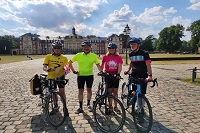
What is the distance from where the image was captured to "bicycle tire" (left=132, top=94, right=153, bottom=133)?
4.20 metres

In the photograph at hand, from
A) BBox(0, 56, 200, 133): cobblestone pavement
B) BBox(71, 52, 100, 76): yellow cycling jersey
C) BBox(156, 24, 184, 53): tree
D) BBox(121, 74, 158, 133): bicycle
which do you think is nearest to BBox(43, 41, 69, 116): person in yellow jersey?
BBox(71, 52, 100, 76): yellow cycling jersey

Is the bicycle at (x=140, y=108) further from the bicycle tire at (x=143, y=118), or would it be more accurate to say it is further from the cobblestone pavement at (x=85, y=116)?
the cobblestone pavement at (x=85, y=116)

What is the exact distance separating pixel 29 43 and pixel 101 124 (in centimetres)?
14030

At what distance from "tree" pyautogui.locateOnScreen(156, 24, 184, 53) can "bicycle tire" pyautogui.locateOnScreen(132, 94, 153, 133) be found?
3381 inches

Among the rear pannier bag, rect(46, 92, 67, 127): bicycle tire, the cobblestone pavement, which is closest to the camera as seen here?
the cobblestone pavement

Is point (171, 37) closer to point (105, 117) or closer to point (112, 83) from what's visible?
point (112, 83)

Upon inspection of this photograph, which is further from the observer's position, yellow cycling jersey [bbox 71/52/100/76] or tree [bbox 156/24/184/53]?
tree [bbox 156/24/184/53]

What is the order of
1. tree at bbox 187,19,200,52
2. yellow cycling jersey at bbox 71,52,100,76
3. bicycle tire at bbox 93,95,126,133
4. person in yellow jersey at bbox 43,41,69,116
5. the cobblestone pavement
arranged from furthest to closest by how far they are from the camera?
tree at bbox 187,19,200,52 → yellow cycling jersey at bbox 71,52,100,76 → person in yellow jersey at bbox 43,41,69,116 → the cobblestone pavement → bicycle tire at bbox 93,95,126,133

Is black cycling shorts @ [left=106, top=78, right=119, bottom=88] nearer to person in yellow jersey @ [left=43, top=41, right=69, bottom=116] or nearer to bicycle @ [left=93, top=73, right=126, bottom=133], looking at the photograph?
bicycle @ [left=93, top=73, right=126, bottom=133]

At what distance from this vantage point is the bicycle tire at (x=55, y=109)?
4.73 m

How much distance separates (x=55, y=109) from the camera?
498 centimetres

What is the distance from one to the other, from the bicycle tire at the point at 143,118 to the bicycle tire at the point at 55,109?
1738 mm

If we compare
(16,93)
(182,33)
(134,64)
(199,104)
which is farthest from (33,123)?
(182,33)

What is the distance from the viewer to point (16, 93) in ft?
27.9
